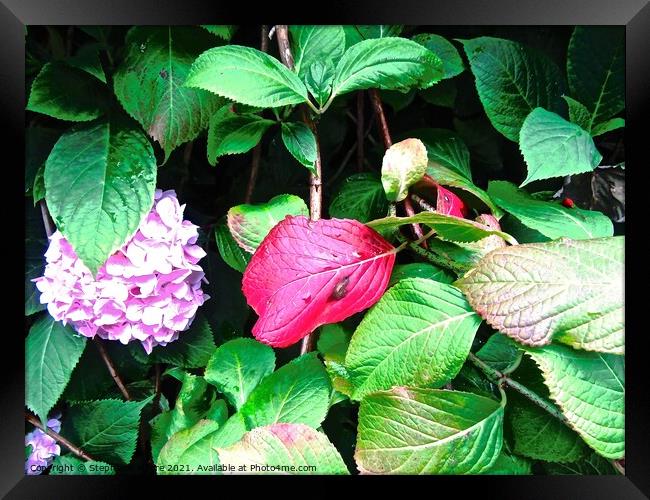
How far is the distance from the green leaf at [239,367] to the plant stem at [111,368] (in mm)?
85

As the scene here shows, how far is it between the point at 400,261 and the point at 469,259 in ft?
0.19

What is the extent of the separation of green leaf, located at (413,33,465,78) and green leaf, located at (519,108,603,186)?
72 mm

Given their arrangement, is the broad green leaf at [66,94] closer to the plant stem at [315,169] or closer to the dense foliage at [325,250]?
the dense foliage at [325,250]

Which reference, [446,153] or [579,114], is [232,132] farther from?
[579,114]

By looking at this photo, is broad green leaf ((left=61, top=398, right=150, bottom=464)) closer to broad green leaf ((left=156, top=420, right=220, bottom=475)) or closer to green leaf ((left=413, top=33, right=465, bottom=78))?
broad green leaf ((left=156, top=420, right=220, bottom=475))

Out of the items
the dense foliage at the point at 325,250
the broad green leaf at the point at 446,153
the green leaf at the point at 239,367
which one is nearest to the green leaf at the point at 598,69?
the dense foliage at the point at 325,250

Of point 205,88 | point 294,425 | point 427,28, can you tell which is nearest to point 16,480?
point 294,425

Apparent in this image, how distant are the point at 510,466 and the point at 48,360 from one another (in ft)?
1.30

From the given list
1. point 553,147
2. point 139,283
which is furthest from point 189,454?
point 553,147

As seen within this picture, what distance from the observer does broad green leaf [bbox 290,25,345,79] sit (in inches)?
18.7

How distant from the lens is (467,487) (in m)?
0.48

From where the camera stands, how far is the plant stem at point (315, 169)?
0.48 m

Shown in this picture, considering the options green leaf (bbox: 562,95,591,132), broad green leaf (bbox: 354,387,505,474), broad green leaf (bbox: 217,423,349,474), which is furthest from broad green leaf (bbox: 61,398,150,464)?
green leaf (bbox: 562,95,591,132)
